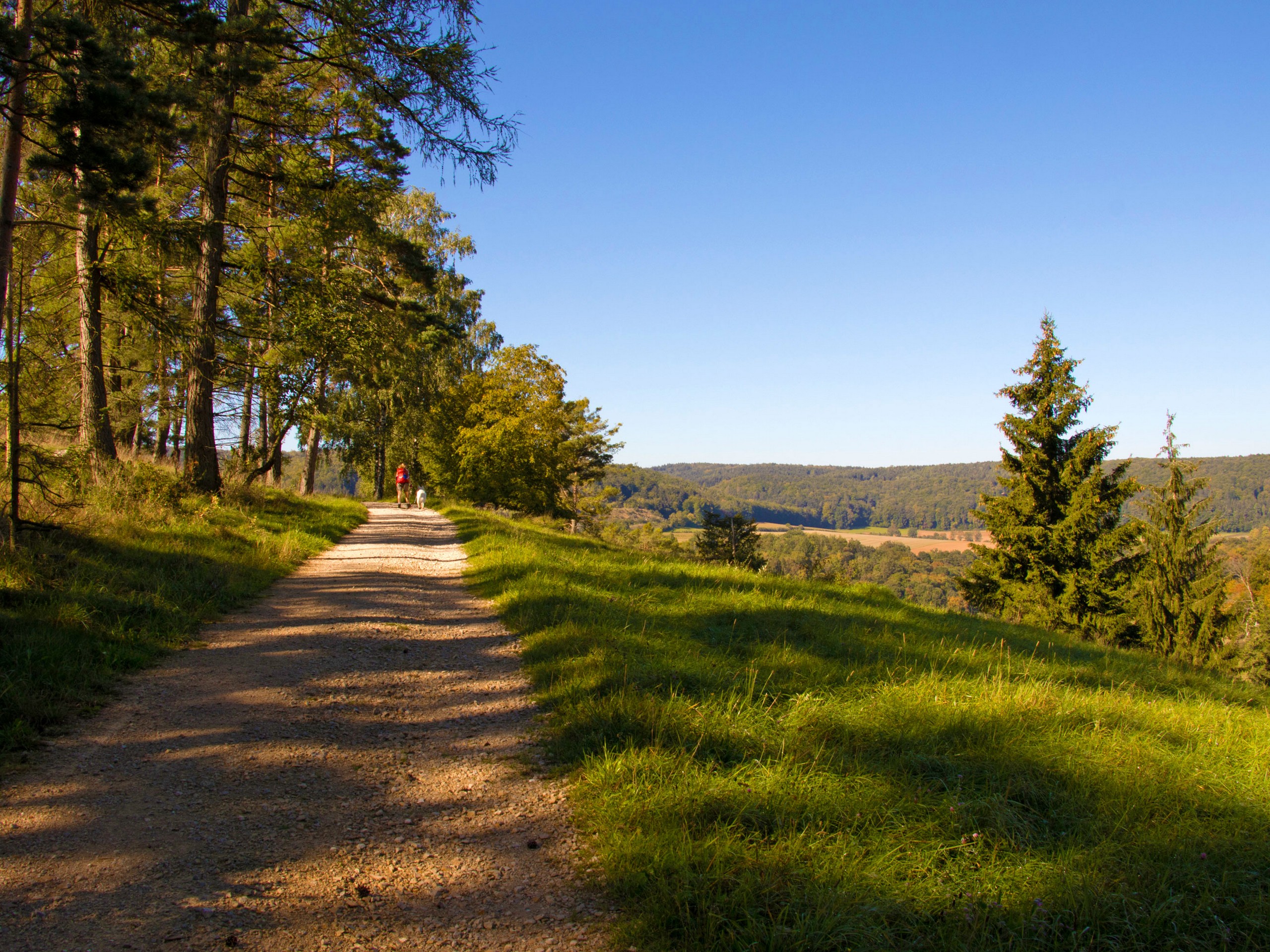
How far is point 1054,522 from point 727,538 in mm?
33463

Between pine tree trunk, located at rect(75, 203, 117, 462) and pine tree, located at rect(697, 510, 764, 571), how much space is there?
4833cm

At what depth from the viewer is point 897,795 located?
3.27 metres

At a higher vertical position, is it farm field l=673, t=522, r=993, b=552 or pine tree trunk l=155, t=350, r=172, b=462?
pine tree trunk l=155, t=350, r=172, b=462

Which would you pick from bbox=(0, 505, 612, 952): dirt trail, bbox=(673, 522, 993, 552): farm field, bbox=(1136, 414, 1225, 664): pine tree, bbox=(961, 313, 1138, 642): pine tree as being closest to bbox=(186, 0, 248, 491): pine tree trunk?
bbox=(0, 505, 612, 952): dirt trail

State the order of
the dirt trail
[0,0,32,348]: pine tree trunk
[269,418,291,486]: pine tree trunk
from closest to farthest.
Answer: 1. the dirt trail
2. [0,0,32,348]: pine tree trunk
3. [269,418,291,486]: pine tree trunk

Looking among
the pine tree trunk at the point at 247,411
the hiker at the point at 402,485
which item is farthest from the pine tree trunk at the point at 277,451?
the hiker at the point at 402,485

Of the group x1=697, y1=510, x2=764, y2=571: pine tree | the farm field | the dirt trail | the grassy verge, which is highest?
the grassy verge

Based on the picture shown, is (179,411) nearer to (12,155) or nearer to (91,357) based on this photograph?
(91,357)

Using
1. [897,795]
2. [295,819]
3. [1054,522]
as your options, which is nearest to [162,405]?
[295,819]

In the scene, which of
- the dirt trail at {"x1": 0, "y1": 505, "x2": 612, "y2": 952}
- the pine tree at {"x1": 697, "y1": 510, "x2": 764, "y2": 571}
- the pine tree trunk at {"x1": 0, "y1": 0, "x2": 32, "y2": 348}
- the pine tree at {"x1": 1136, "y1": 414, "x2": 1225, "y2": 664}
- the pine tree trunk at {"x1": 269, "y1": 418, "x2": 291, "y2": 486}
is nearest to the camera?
the dirt trail at {"x1": 0, "y1": 505, "x2": 612, "y2": 952}

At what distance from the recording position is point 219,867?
2730mm

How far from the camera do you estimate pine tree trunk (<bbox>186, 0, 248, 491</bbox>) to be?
12203mm

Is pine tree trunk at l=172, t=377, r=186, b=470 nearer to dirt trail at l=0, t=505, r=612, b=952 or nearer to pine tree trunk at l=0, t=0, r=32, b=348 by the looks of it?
pine tree trunk at l=0, t=0, r=32, b=348

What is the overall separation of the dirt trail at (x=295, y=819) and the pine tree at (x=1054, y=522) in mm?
26665
